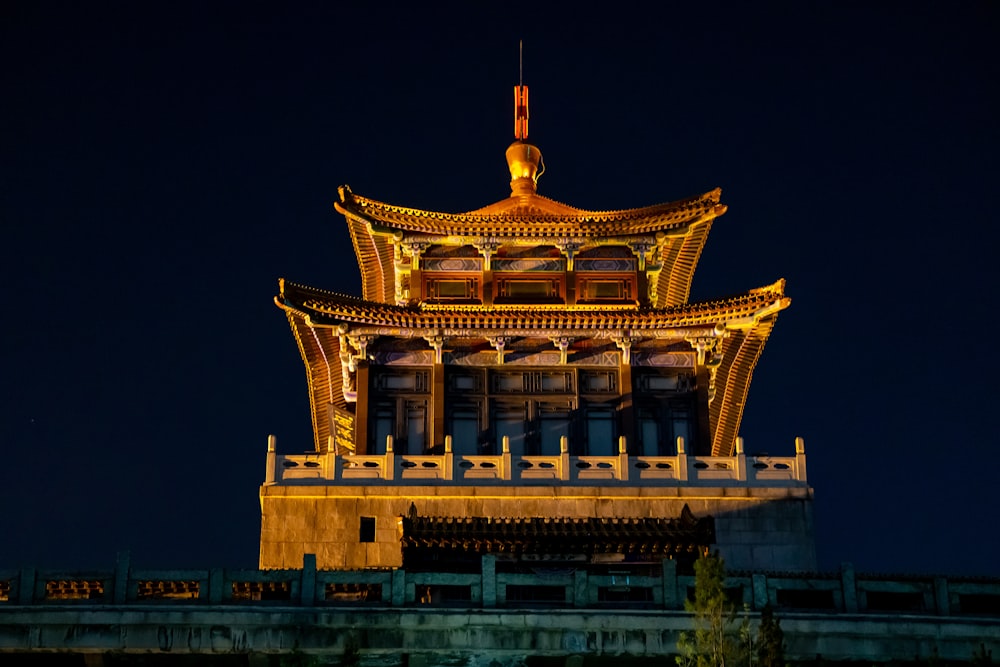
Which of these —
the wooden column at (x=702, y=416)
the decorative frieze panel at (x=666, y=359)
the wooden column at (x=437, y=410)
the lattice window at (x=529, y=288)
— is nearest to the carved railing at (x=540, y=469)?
the wooden column at (x=437, y=410)

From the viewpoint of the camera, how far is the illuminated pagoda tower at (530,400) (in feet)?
110

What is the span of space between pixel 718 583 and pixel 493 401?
58.5 feet

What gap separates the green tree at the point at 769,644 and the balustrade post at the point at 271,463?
16.7 meters

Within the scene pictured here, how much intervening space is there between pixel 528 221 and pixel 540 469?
9.23 m

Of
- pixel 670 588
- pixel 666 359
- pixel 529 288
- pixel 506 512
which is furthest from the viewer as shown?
pixel 529 288

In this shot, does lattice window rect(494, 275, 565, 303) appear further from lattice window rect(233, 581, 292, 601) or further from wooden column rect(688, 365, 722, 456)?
lattice window rect(233, 581, 292, 601)

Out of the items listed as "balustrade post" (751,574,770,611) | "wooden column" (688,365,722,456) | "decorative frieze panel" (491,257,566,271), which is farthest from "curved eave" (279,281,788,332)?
"balustrade post" (751,574,770,611)

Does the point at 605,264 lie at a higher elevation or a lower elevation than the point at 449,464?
higher

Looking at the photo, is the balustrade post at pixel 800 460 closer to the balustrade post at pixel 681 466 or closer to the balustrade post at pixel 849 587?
the balustrade post at pixel 681 466

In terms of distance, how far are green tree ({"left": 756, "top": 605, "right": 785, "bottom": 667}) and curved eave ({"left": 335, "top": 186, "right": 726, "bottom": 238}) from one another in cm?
2071

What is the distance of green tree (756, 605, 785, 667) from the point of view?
20438 millimetres

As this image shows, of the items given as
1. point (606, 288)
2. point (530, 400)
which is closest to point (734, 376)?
point (606, 288)

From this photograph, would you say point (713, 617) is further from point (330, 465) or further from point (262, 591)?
point (330, 465)

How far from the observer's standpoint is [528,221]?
1586 inches
